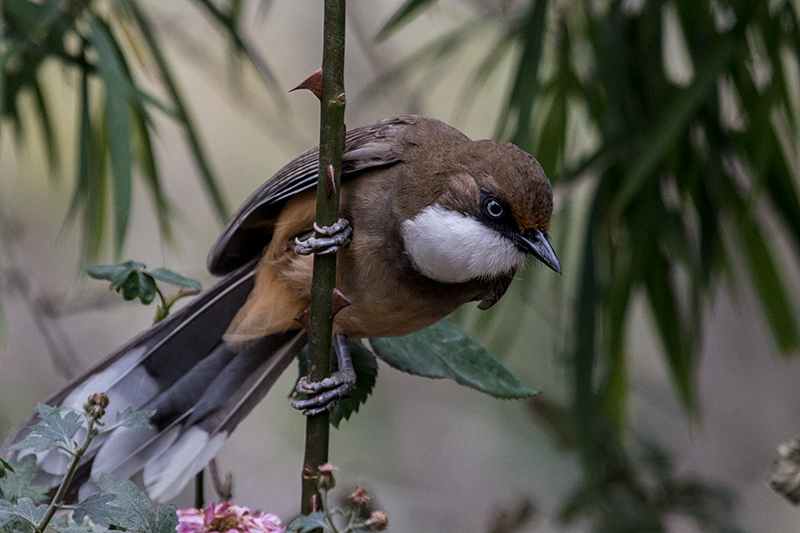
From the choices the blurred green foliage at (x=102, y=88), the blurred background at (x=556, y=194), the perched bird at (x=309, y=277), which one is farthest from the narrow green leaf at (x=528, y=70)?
the blurred green foliage at (x=102, y=88)

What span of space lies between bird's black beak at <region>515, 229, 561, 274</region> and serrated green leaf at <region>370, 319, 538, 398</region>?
0.18 meters

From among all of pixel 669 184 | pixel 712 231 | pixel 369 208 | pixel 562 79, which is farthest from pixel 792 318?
pixel 369 208

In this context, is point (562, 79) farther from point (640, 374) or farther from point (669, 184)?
point (640, 374)

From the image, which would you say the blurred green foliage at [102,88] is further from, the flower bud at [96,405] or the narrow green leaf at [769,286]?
the narrow green leaf at [769,286]

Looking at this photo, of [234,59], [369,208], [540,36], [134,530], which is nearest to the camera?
[134,530]

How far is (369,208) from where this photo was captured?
1.53 meters

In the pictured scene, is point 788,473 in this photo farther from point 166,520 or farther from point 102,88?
point 102,88

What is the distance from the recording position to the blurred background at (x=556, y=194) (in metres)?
2.29

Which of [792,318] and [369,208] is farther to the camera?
[792,318]

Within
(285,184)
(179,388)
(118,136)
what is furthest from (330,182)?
(118,136)

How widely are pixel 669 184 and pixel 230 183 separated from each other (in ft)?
10.4

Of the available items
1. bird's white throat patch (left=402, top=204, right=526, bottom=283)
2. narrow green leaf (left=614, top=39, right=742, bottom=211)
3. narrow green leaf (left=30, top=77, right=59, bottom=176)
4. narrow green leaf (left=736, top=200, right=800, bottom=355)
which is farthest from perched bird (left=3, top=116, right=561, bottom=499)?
narrow green leaf (left=736, top=200, right=800, bottom=355)

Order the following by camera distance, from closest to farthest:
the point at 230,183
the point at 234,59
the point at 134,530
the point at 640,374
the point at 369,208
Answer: the point at 134,530
the point at 369,208
the point at 234,59
the point at 640,374
the point at 230,183

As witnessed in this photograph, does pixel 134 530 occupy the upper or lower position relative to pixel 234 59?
lower
